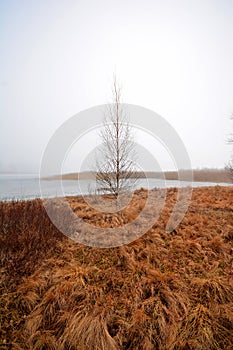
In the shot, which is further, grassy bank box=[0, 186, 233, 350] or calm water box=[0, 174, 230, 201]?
calm water box=[0, 174, 230, 201]

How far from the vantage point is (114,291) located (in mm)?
4141

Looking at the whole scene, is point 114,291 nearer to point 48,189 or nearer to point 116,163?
point 116,163

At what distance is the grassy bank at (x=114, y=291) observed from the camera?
3.26m

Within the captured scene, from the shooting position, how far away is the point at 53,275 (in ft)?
14.6

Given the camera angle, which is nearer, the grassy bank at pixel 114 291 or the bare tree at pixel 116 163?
the grassy bank at pixel 114 291

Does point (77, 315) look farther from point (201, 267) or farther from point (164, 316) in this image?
point (201, 267)

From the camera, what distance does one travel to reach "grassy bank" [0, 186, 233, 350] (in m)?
3.26

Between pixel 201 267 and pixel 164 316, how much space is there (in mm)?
1739

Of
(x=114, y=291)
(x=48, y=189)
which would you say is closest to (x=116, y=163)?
(x=114, y=291)

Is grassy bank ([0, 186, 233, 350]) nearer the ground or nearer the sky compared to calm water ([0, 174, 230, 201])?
nearer the ground

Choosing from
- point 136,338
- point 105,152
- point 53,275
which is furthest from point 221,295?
point 105,152

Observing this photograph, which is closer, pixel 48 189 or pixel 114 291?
pixel 114 291

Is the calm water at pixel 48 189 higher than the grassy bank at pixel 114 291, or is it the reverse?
the calm water at pixel 48 189

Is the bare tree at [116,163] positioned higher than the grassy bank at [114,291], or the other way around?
the bare tree at [116,163]
